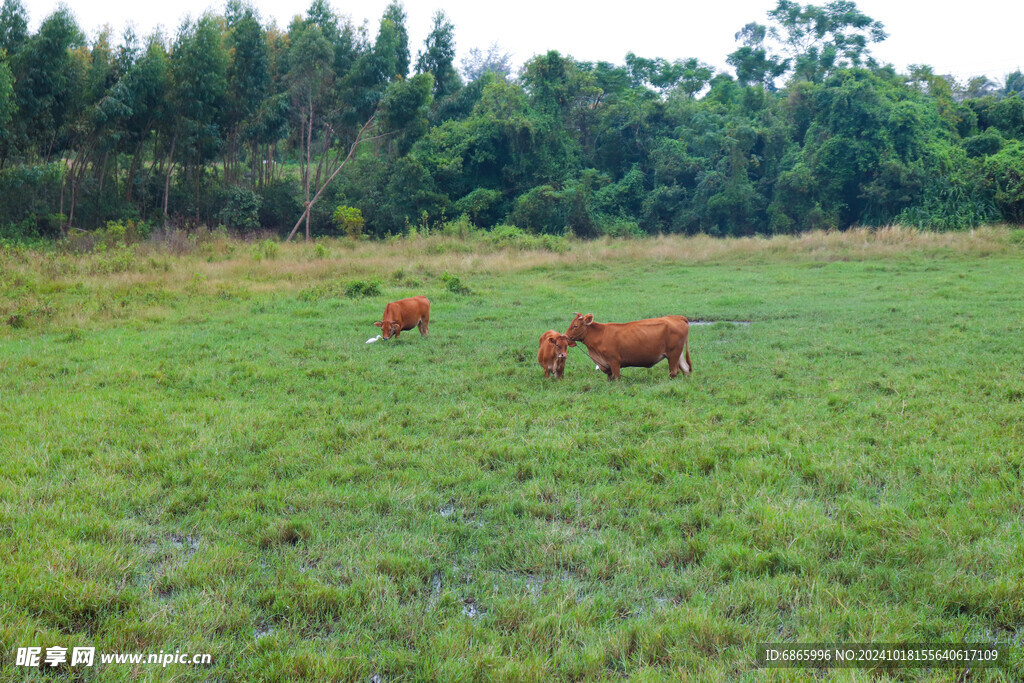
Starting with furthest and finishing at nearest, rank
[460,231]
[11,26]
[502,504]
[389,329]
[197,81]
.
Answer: [460,231] < [197,81] < [11,26] < [389,329] < [502,504]

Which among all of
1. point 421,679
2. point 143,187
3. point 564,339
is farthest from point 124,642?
point 143,187

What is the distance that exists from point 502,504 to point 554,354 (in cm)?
381

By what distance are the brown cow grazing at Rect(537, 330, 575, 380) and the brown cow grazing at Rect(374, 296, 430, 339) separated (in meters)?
3.48

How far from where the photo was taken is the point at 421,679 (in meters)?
2.91

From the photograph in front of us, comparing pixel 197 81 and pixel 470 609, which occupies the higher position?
pixel 197 81

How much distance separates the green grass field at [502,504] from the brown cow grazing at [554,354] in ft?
0.84

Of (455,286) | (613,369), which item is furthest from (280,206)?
(613,369)

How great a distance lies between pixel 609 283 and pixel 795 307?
6.56 metres

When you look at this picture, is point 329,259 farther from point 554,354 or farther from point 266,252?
point 554,354

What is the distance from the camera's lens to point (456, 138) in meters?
40.8

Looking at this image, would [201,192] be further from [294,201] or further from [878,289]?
[878,289]

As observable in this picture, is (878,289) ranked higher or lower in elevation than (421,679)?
higher

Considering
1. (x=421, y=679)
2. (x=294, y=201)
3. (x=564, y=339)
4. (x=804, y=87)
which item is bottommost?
(x=421, y=679)

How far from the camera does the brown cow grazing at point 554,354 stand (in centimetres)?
824
